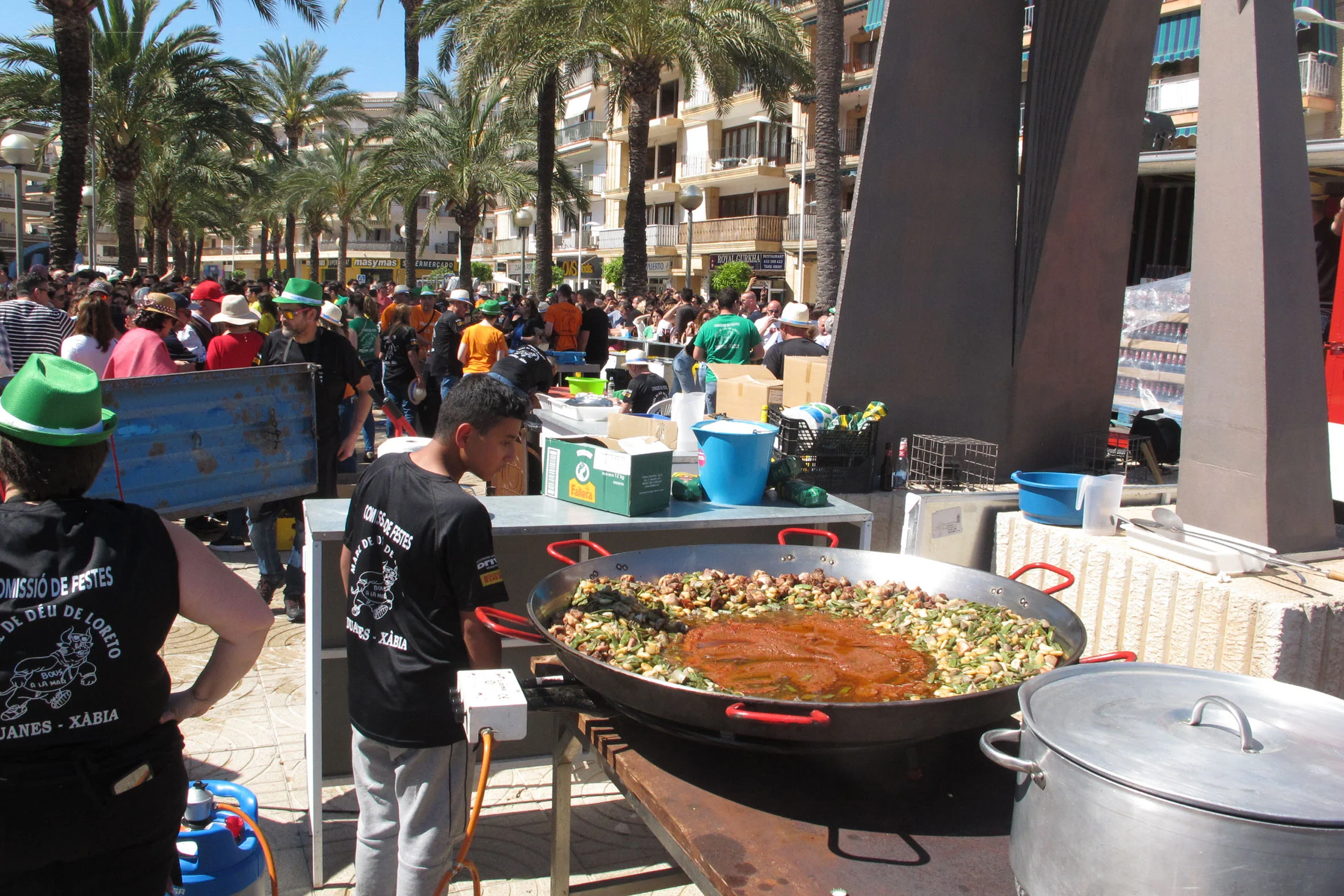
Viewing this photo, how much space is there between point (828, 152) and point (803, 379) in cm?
1188

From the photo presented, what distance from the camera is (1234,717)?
1475 mm

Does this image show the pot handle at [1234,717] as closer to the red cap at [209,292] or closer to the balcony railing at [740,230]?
the red cap at [209,292]

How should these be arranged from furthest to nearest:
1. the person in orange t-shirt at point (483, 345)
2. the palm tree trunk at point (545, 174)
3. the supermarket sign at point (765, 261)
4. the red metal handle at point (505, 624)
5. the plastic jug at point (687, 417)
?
1. the supermarket sign at point (765, 261)
2. the palm tree trunk at point (545, 174)
3. the person in orange t-shirt at point (483, 345)
4. the plastic jug at point (687, 417)
5. the red metal handle at point (505, 624)

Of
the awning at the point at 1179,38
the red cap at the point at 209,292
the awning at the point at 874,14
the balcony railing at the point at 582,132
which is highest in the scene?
the awning at the point at 874,14

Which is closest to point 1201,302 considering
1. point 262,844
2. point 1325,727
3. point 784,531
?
point 784,531

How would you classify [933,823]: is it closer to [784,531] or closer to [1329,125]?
[784,531]

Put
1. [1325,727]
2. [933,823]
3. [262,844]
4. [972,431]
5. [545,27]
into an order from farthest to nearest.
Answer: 1. [545,27]
2. [972,431]
3. [262,844]
4. [933,823]
5. [1325,727]

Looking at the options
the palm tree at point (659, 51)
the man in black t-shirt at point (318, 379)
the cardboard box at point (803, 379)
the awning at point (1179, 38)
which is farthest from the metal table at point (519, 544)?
the awning at point (1179, 38)

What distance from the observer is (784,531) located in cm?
353

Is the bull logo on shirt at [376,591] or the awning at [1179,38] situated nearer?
the bull logo on shirt at [376,591]

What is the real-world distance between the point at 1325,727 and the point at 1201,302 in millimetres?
2976

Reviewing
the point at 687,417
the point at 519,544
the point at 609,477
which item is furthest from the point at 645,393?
the point at 609,477

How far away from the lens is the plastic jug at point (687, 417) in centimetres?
529

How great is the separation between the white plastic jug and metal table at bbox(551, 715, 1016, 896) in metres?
2.28
